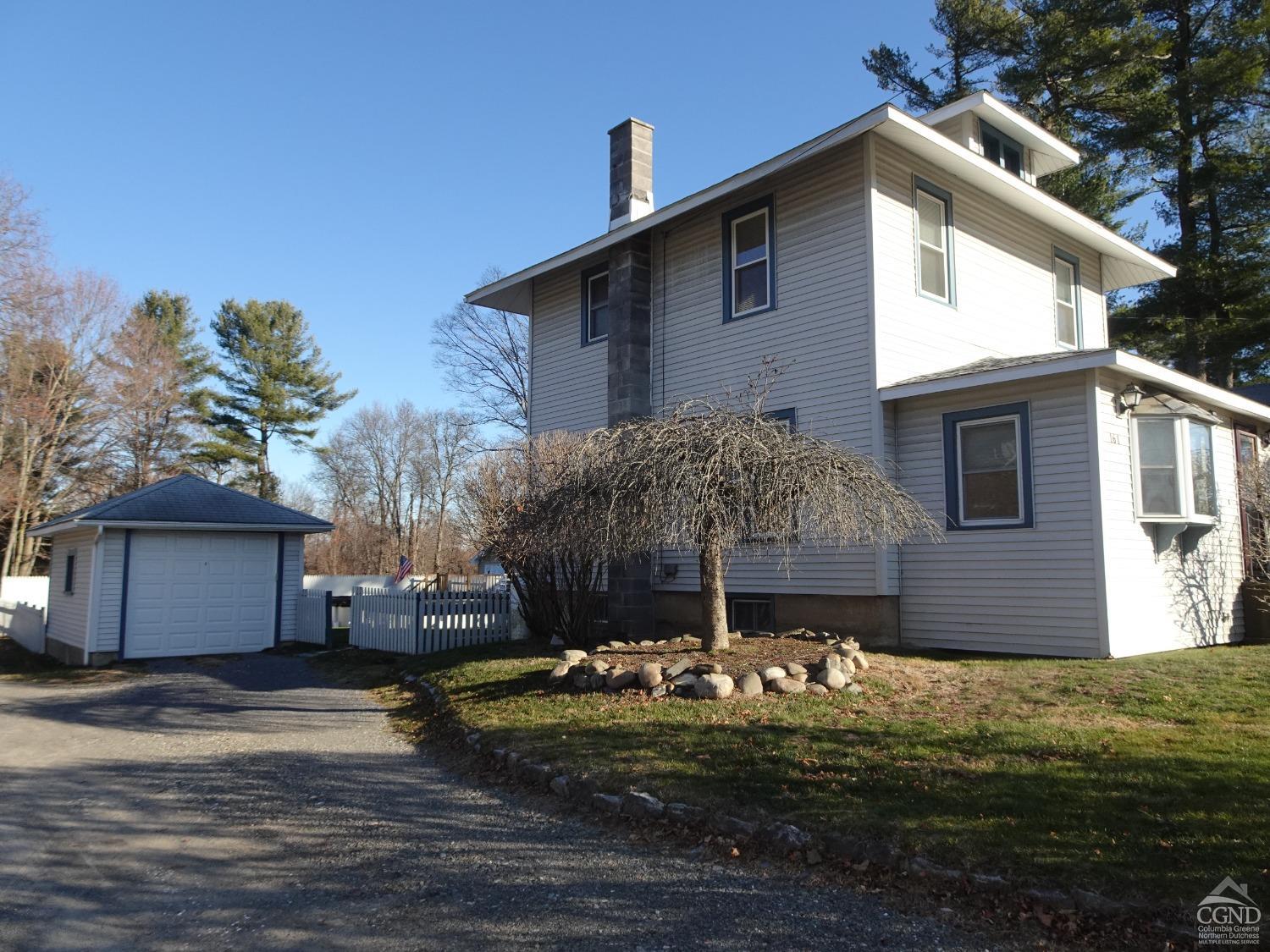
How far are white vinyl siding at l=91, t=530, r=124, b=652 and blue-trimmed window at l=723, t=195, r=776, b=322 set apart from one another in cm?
1231

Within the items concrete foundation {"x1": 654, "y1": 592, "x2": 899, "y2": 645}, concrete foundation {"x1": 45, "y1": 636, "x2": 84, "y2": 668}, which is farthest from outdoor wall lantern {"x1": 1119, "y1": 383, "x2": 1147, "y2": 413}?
concrete foundation {"x1": 45, "y1": 636, "x2": 84, "y2": 668}

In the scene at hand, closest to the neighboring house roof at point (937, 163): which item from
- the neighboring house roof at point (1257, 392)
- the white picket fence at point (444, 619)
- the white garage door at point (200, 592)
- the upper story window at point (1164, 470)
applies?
the upper story window at point (1164, 470)

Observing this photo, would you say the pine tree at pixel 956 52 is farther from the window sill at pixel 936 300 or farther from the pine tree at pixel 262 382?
the pine tree at pixel 262 382

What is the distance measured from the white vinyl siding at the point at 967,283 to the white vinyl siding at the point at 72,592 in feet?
49.8

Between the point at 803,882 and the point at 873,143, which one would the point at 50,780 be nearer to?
the point at 803,882

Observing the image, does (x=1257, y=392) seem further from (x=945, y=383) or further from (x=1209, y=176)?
(x=945, y=383)

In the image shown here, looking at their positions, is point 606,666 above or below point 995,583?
below

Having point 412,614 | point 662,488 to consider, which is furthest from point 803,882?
point 412,614

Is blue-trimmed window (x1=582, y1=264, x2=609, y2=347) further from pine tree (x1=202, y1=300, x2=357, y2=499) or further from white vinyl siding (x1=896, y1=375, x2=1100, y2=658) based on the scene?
pine tree (x1=202, y1=300, x2=357, y2=499)

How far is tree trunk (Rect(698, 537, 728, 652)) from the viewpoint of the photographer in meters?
9.20

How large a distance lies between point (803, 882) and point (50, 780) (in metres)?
6.66

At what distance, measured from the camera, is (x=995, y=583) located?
1072cm

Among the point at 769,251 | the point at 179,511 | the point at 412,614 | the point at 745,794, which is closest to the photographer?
the point at 745,794

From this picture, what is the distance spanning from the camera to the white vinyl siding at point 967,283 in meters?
11.8
